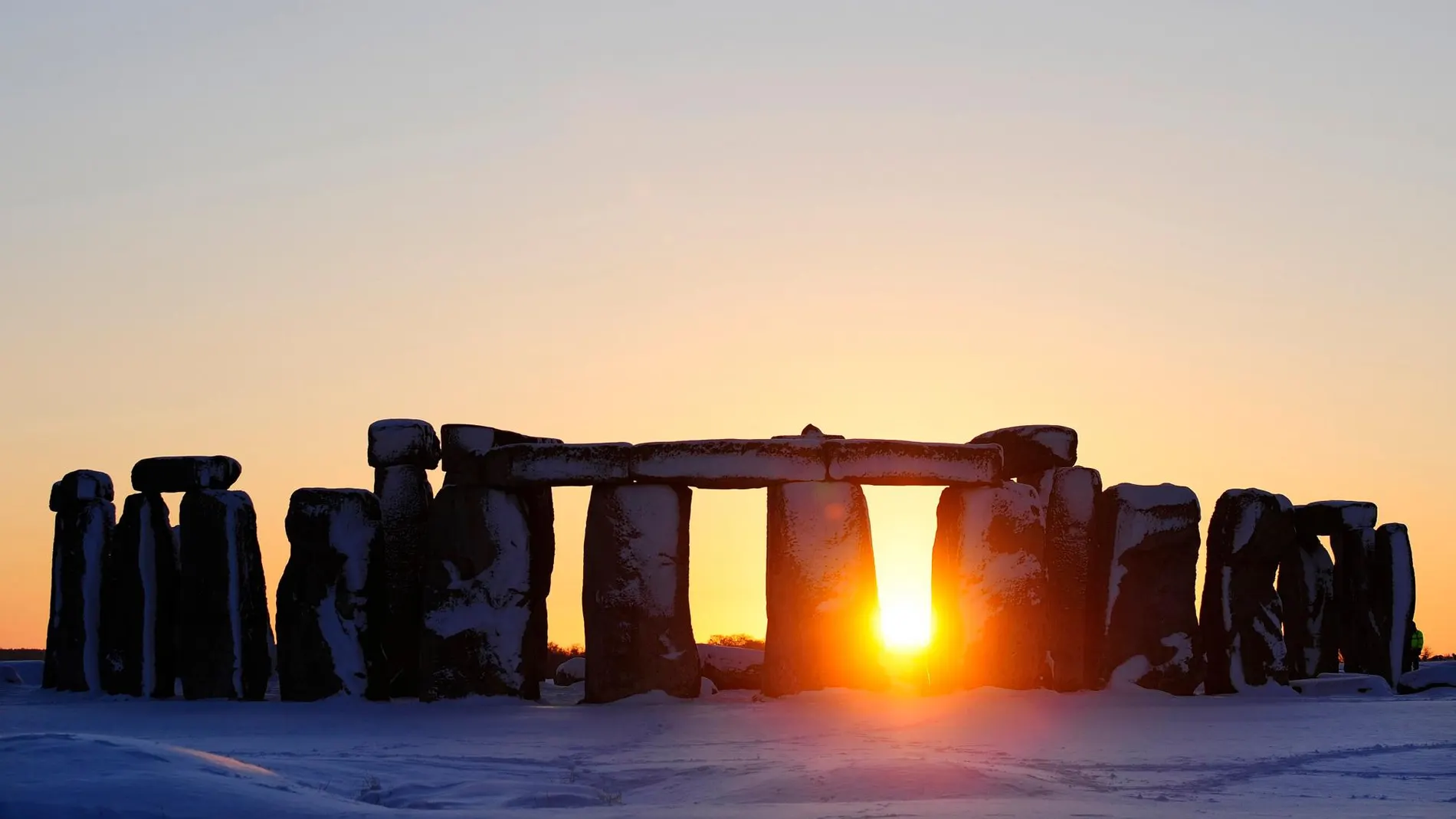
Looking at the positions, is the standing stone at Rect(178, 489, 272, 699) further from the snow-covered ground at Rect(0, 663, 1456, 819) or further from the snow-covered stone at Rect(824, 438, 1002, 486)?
the snow-covered stone at Rect(824, 438, 1002, 486)

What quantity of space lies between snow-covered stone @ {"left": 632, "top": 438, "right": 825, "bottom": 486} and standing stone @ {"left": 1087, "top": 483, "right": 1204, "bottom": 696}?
3043 millimetres

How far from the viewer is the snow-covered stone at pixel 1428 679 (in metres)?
18.4

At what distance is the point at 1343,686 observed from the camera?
17.8 meters

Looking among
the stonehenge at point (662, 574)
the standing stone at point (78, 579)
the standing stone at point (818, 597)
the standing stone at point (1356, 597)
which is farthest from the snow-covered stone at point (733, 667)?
the standing stone at point (1356, 597)

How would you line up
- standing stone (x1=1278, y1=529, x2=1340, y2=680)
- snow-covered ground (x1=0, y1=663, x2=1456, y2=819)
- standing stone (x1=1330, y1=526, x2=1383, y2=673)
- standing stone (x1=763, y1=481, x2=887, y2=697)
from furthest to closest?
standing stone (x1=1278, y1=529, x2=1340, y2=680), standing stone (x1=1330, y1=526, x2=1383, y2=673), standing stone (x1=763, y1=481, x2=887, y2=697), snow-covered ground (x1=0, y1=663, x2=1456, y2=819)

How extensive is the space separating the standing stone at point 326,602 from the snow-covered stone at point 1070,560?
21.1 feet

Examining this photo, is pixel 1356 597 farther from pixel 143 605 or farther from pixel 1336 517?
pixel 143 605

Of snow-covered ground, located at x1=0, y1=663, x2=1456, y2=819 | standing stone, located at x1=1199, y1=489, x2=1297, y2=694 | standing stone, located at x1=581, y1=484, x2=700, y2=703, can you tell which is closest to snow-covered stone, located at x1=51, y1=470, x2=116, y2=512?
snow-covered ground, located at x1=0, y1=663, x2=1456, y2=819

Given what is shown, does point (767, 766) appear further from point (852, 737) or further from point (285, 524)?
point (285, 524)

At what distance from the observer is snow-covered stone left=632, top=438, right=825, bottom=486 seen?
15680mm

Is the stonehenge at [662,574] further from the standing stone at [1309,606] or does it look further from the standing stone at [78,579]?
the standing stone at [1309,606]

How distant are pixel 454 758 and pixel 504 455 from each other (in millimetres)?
5760

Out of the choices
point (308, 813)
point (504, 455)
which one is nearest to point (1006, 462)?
point (504, 455)

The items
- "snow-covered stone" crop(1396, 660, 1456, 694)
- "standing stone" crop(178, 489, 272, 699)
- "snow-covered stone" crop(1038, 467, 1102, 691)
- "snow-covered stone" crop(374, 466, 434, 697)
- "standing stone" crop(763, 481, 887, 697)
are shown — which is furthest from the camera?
"snow-covered stone" crop(1396, 660, 1456, 694)
